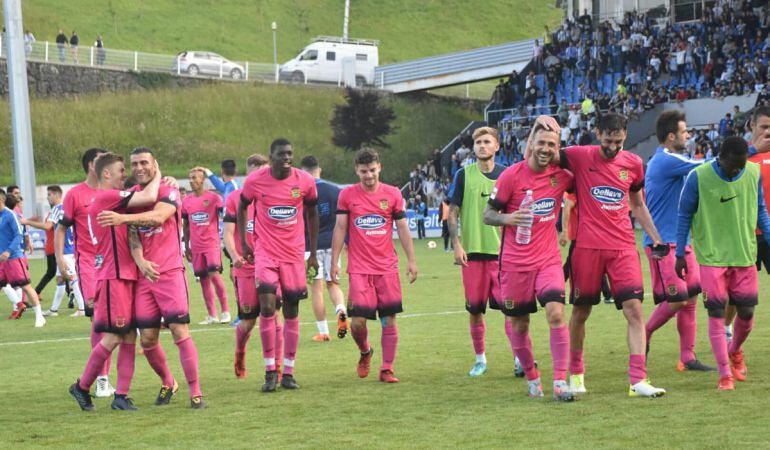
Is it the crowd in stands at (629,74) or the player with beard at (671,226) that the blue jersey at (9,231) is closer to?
the player with beard at (671,226)

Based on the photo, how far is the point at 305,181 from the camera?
11344 mm

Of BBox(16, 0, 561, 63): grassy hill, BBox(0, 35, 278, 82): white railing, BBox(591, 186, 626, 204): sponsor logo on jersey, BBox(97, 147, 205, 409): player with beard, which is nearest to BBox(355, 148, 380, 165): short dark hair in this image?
BBox(97, 147, 205, 409): player with beard

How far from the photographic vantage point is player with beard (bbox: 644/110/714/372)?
10.8m

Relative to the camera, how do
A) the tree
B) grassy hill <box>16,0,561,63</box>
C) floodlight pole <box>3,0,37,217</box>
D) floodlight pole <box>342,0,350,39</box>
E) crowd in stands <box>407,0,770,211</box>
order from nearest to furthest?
floodlight pole <box>3,0,37,217</box> < crowd in stands <box>407,0,770,211</box> < the tree < grassy hill <box>16,0,561,63</box> < floodlight pole <box>342,0,350,39</box>

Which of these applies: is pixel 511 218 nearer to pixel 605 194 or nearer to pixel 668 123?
pixel 605 194

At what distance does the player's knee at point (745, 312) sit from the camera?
10.1 m

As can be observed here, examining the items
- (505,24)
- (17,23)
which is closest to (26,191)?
(17,23)

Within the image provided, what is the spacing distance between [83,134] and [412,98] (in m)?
19.2

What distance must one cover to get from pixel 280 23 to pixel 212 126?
93.6 feet

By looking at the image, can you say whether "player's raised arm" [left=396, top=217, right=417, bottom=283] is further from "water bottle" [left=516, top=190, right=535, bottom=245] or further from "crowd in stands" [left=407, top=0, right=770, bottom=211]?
"crowd in stands" [left=407, top=0, right=770, bottom=211]

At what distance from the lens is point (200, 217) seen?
56.9 feet

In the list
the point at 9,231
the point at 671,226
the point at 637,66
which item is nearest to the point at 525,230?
the point at 671,226

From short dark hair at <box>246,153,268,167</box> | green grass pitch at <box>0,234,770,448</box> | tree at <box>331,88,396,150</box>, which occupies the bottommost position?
green grass pitch at <box>0,234,770,448</box>

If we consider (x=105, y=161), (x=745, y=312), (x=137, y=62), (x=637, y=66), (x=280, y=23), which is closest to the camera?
(x=745, y=312)
